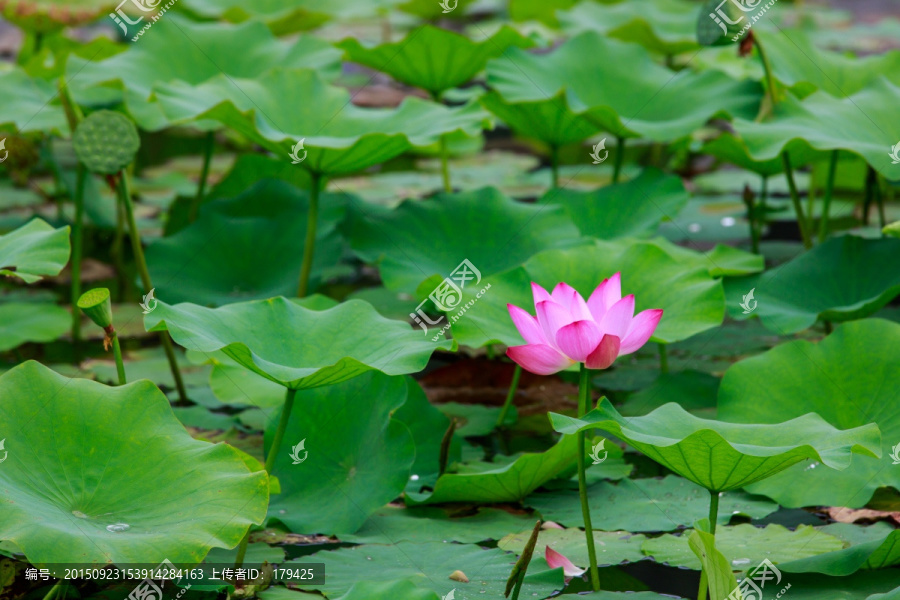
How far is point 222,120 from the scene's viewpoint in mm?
2410

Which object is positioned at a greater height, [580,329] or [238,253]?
[580,329]

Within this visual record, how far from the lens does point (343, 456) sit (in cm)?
183

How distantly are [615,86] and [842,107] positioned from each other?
2.50 ft

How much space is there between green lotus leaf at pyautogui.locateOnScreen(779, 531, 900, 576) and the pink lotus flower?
45 centimetres

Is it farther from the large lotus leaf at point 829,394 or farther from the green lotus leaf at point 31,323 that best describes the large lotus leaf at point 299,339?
the green lotus leaf at point 31,323

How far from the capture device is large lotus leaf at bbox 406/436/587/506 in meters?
1.71

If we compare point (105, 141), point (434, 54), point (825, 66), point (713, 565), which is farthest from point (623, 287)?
point (825, 66)

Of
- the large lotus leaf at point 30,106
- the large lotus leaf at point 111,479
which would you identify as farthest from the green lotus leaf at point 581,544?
the large lotus leaf at point 30,106

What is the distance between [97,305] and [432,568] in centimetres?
72

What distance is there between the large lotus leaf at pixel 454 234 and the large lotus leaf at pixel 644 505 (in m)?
0.71

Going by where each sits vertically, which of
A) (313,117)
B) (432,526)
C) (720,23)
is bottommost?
(432,526)

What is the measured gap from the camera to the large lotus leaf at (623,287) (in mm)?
1850

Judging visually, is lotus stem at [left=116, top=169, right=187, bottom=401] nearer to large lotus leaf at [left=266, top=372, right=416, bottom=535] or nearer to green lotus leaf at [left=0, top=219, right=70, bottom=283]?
green lotus leaf at [left=0, top=219, right=70, bottom=283]

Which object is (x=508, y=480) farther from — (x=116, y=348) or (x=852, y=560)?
(x=116, y=348)
